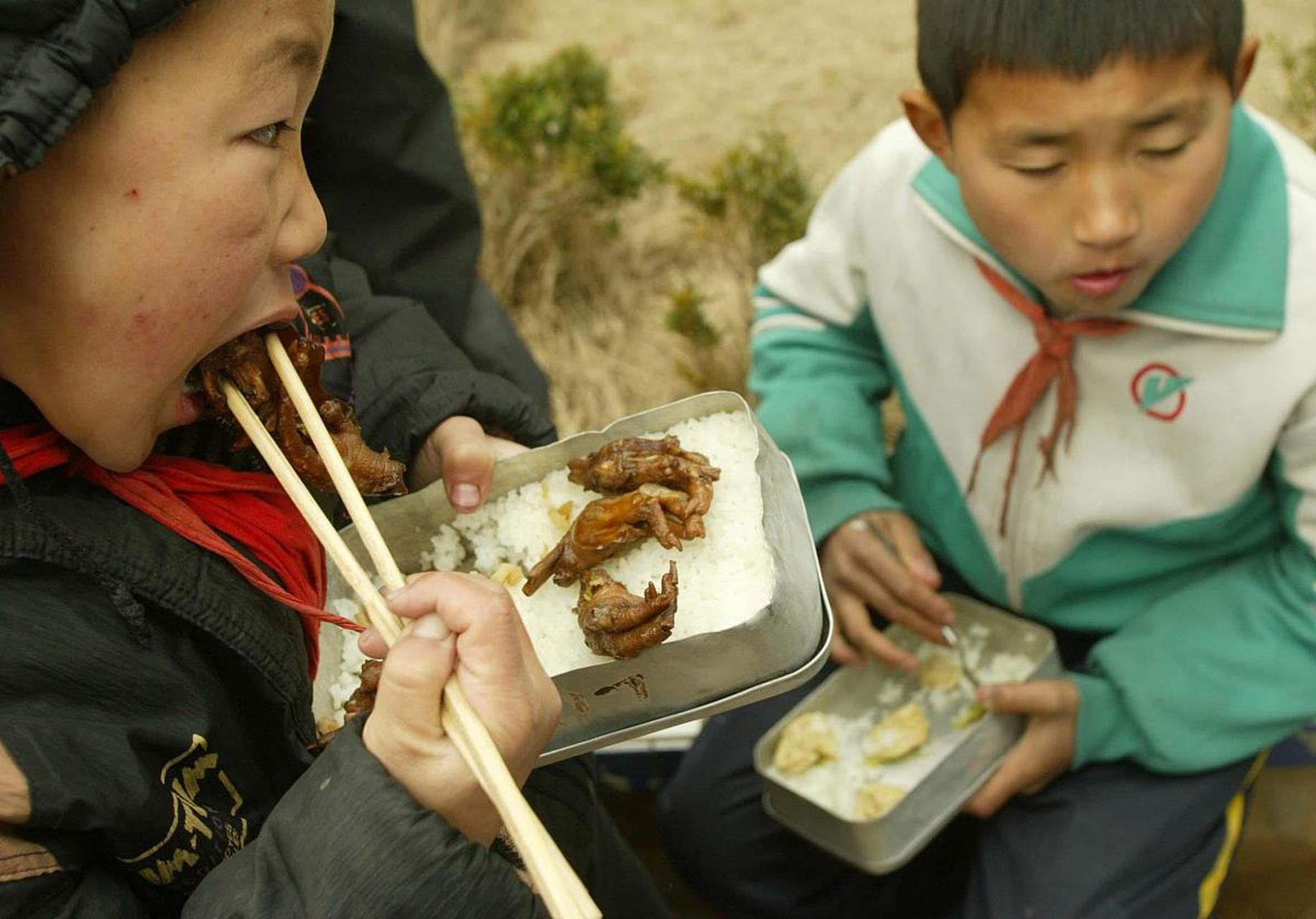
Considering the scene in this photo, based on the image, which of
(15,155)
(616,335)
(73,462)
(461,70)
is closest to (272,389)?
(73,462)

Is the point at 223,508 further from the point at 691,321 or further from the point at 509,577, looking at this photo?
the point at 691,321

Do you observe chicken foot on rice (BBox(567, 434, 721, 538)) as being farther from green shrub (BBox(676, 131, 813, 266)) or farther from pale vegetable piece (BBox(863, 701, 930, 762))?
green shrub (BBox(676, 131, 813, 266))

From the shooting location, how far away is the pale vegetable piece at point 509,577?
158 cm

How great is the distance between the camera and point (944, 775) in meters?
2.24

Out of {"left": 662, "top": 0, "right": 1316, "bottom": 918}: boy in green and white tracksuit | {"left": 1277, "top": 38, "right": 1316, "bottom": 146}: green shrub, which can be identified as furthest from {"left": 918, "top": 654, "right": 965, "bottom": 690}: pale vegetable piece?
{"left": 1277, "top": 38, "right": 1316, "bottom": 146}: green shrub

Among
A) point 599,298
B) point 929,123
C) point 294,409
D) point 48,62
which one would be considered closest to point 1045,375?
point 929,123

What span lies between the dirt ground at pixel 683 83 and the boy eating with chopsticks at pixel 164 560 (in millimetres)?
2922

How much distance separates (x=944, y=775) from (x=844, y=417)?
821mm

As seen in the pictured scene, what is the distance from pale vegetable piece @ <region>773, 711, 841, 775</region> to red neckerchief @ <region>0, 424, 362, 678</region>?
1.24 m

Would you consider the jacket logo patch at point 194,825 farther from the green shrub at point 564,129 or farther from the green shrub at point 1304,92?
the green shrub at point 1304,92

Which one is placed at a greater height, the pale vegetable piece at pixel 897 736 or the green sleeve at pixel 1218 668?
the green sleeve at pixel 1218 668

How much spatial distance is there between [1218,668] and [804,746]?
2.71 ft

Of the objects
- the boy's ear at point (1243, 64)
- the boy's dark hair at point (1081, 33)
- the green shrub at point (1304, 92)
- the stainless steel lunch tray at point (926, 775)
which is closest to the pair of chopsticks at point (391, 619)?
the stainless steel lunch tray at point (926, 775)

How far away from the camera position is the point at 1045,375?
2264 millimetres
